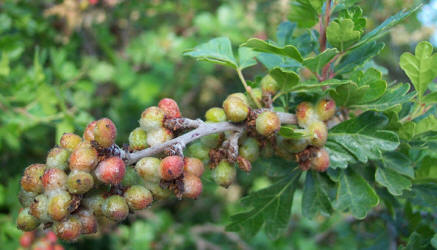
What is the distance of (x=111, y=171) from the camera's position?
99 centimetres

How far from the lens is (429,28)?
356cm

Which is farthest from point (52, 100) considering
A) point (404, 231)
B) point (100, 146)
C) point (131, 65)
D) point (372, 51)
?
point (404, 231)

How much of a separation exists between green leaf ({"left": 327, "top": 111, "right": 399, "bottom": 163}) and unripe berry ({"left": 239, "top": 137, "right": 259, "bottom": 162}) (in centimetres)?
27

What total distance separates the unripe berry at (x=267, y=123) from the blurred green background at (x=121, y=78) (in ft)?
4.67

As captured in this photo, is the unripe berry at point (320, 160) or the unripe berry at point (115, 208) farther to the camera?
the unripe berry at point (320, 160)

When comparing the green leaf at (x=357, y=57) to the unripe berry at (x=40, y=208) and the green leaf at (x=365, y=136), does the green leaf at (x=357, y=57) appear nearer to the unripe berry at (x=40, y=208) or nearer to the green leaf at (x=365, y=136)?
the green leaf at (x=365, y=136)

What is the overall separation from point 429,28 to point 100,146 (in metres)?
3.50

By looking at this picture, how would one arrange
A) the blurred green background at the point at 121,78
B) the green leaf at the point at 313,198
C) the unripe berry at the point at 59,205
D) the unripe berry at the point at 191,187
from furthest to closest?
the blurred green background at the point at 121,78 → the green leaf at the point at 313,198 → the unripe berry at the point at 191,187 → the unripe berry at the point at 59,205

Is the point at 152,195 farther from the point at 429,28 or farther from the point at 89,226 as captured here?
the point at 429,28

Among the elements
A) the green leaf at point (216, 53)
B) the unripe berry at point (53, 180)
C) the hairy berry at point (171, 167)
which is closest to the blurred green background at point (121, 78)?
the green leaf at point (216, 53)

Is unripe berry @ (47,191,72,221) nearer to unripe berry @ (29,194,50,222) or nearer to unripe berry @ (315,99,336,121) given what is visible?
unripe berry @ (29,194,50,222)

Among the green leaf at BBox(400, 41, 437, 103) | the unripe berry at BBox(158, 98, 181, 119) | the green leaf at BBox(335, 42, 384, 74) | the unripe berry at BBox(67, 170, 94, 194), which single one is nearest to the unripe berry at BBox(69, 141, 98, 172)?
the unripe berry at BBox(67, 170, 94, 194)

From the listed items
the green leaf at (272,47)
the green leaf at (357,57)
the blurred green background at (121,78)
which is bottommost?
the blurred green background at (121,78)

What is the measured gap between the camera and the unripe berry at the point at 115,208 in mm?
1016
